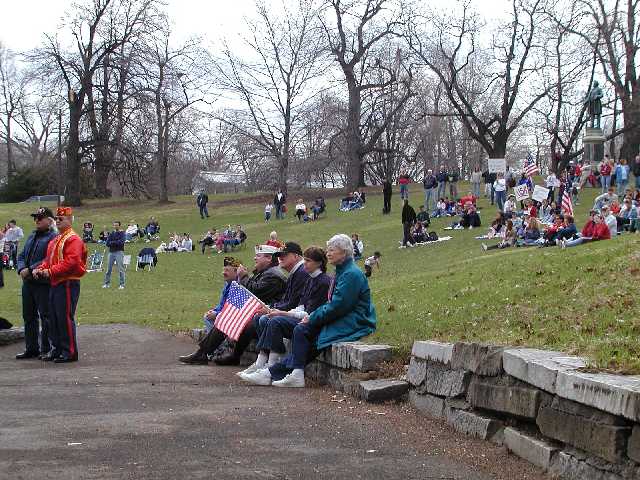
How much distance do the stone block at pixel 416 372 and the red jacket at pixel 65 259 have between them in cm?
486

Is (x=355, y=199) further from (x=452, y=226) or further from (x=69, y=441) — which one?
(x=69, y=441)

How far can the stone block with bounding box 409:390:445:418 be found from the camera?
677 cm

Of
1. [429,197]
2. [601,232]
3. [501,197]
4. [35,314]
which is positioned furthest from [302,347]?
[429,197]

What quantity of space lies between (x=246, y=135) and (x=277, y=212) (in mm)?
11598

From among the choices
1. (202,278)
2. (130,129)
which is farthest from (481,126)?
(202,278)

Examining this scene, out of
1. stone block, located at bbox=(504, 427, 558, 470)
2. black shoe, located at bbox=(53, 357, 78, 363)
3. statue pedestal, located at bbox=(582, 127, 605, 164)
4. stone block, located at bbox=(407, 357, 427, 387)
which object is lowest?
black shoe, located at bbox=(53, 357, 78, 363)

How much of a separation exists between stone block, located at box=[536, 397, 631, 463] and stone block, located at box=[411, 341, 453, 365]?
1372mm

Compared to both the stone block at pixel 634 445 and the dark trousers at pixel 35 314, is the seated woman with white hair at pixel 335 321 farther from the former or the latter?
the stone block at pixel 634 445

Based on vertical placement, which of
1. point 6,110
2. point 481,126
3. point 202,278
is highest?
point 6,110

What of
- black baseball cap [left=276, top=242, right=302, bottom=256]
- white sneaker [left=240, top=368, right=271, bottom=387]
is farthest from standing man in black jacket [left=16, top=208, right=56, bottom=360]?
white sneaker [left=240, top=368, right=271, bottom=387]

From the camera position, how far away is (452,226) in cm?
3272

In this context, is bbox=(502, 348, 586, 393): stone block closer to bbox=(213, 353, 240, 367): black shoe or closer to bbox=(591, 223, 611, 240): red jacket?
bbox=(213, 353, 240, 367): black shoe

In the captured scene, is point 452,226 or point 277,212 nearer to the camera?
point 452,226

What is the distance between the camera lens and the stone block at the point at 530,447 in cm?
522
